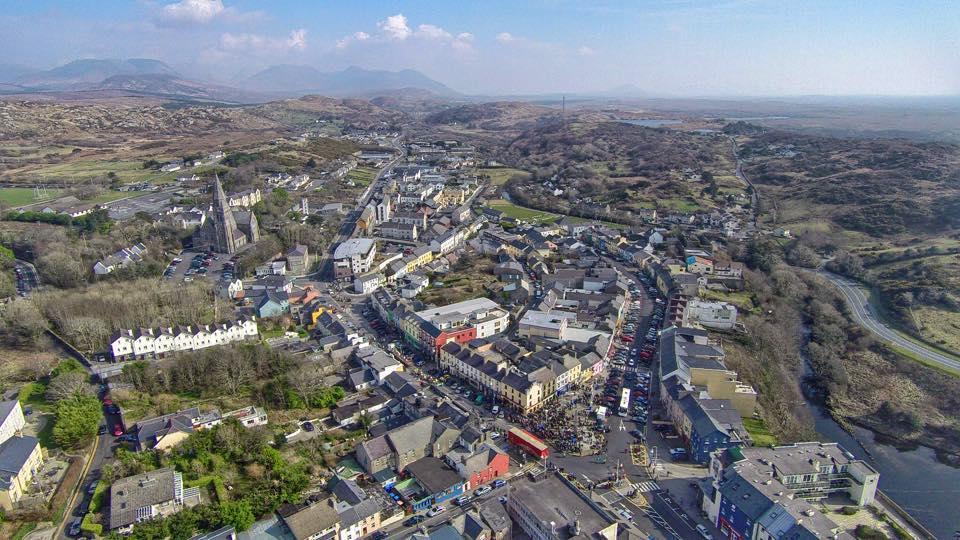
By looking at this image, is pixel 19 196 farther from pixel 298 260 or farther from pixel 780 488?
pixel 780 488

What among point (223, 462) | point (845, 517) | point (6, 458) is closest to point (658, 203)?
point (845, 517)

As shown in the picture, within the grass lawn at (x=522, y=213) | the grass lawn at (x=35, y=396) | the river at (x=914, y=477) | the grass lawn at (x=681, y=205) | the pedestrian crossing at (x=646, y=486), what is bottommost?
the river at (x=914, y=477)

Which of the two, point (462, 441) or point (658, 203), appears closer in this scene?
Result: point (462, 441)

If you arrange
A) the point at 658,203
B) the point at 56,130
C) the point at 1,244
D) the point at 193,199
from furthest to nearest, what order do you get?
the point at 56,130 < the point at 658,203 < the point at 193,199 < the point at 1,244

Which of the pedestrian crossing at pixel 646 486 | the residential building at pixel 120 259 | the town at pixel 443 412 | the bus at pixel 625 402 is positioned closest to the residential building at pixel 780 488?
the town at pixel 443 412

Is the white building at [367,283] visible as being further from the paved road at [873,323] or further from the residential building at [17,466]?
the paved road at [873,323]

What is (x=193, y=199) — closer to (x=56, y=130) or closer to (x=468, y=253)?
(x=468, y=253)
